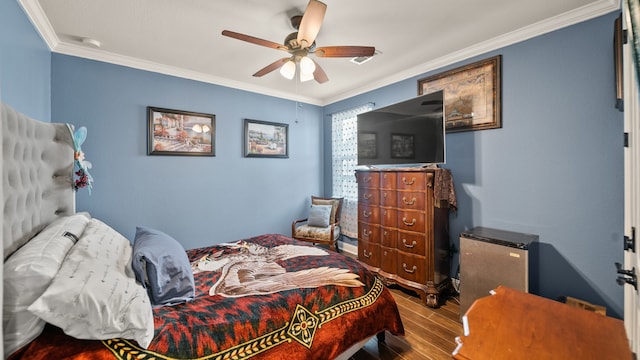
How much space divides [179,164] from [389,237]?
283 cm

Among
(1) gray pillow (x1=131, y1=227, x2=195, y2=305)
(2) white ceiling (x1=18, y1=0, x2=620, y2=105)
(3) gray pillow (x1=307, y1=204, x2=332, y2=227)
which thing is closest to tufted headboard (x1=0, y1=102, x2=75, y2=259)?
(1) gray pillow (x1=131, y1=227, x2=195, y2=305)

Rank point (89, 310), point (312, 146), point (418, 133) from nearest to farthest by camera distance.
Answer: point (89, 310) → point (418, 133) → point (312, 146)

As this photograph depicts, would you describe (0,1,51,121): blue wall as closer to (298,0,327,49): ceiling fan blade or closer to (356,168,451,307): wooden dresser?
(298,0,327,49): ceiling fan blade

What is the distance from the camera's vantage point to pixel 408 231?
2785 mm

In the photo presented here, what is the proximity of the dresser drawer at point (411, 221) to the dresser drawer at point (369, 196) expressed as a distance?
367 mm

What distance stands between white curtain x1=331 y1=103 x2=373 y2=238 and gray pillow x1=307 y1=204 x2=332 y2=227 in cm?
43

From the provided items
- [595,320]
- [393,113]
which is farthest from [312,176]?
[595,320]

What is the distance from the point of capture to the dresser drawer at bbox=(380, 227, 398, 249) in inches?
116

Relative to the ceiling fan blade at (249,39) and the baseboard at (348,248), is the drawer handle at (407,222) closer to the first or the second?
the baseboard at (348,248)

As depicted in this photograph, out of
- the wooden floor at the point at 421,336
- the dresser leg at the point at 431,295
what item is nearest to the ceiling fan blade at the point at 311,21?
the wooden floor at the point at 421,336

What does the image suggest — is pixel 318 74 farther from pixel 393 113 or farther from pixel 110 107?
pixel 110 107

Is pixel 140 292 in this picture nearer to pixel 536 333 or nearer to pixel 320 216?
pixel 536 333

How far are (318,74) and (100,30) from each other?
6.81 feet

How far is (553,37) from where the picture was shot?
2.27 m
